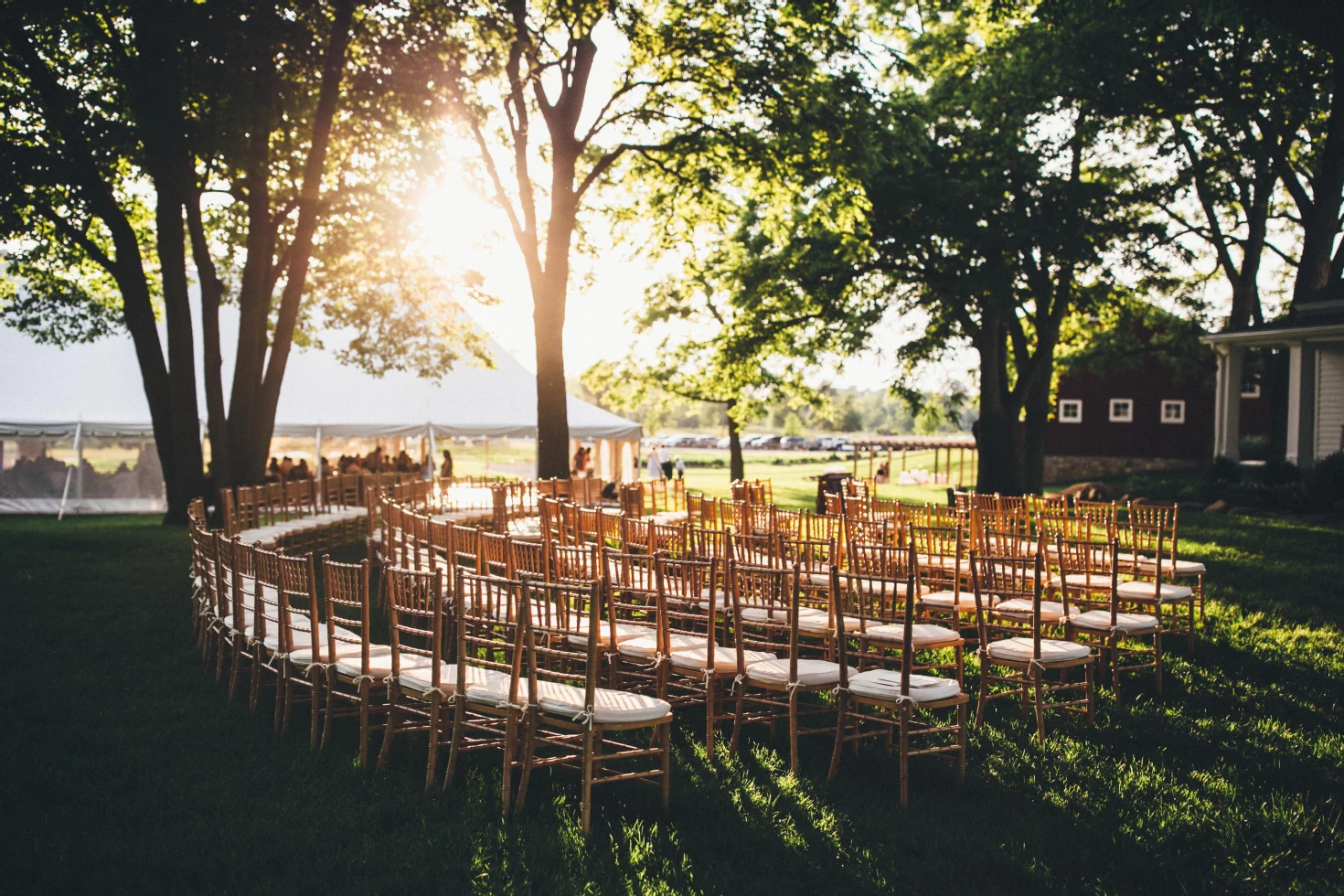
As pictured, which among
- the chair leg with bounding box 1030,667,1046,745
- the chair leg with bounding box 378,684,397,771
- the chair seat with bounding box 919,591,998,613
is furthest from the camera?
the chair seat with bounding box 919,591,998,613

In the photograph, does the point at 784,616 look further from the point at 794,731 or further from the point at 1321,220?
the point at 1321,220

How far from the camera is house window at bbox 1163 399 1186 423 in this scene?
3912cm

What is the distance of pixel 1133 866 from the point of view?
3783 mm

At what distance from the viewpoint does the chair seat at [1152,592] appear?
722 centimetres

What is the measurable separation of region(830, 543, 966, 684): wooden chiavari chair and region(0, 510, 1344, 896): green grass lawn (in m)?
0.52

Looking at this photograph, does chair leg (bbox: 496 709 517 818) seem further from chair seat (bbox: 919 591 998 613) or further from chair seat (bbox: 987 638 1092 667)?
chair seat (bbox: 919 591 998 613)

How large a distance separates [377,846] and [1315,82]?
25505 millimetres

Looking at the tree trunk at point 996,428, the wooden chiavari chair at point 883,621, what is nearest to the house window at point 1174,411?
the tree trunk at point 996,428

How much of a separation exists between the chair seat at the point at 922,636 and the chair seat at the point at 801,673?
1.86ft

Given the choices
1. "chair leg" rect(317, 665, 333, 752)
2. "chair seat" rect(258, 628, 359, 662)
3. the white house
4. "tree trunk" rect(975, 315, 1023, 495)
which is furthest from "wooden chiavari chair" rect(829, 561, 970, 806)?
the white house

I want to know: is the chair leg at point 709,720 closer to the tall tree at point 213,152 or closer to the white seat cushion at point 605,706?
the white seat cushion at point 605,706

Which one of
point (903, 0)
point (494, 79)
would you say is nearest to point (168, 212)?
point (494, 79)

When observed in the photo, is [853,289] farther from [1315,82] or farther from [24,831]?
[24,831]

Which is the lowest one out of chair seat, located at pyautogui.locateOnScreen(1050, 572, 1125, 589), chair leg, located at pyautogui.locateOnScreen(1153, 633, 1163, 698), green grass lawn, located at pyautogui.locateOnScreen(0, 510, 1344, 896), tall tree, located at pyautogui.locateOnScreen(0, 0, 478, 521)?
green grass lawn, located at pyautogui.locateOnScreen(0, 510, 1344, 896)
